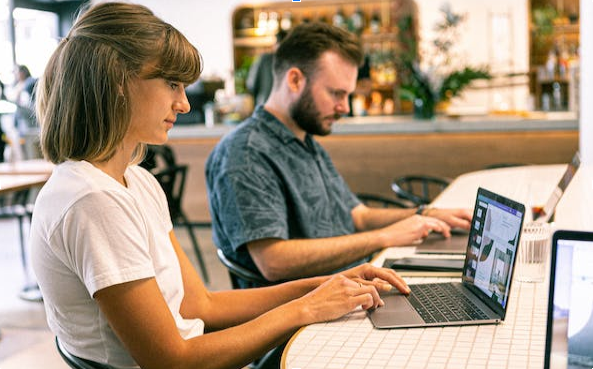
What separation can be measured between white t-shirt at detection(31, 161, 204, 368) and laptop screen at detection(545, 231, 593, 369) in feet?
2.40

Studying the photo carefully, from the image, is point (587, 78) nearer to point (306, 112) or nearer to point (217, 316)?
point (306, 112)

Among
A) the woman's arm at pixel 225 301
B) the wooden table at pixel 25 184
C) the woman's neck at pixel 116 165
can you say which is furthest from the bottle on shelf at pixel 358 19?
the woman's neck at pixel 116 165

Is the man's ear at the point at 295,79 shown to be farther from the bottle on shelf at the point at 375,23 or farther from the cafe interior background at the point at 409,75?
the bottle on shelf at the point at 375,23

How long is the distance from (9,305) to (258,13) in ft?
20.2

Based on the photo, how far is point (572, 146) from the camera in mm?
5301

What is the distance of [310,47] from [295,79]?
12cm

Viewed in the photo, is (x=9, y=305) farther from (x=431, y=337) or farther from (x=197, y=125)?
(x=431, y=337)

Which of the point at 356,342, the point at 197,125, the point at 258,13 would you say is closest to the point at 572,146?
the point at 197,125

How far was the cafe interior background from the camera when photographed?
5445 mm

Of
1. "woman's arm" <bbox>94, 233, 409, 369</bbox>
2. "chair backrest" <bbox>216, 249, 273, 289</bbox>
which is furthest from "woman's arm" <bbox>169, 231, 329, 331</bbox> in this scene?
"chair backrest" <bbox>216, 249, 273, 289</bbox>

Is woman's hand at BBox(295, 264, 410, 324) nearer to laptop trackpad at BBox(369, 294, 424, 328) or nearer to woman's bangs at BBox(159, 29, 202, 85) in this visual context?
laptop trackpad at BBox(369, 294, 424, 328)

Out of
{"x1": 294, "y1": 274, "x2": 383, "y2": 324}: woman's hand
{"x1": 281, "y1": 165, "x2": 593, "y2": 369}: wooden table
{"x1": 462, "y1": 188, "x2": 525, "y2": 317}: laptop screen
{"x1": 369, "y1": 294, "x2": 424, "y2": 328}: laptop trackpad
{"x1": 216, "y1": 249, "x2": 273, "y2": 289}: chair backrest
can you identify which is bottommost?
{"x1": 216, "y1": 249, "x2": 273, "y2": 289}: chair backrest

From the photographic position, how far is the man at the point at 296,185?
2168 mm

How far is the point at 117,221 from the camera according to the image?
133 cm
